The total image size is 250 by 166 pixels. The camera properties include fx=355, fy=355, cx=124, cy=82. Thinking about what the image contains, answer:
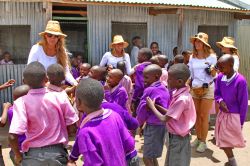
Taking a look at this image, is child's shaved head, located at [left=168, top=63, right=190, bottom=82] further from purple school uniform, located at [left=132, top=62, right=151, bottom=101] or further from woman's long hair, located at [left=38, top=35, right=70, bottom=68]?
purple school uniform, located at [left=132, top=62, right=151, bottom=101]

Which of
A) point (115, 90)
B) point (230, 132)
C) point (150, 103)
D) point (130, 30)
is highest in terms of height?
point (130, 30)

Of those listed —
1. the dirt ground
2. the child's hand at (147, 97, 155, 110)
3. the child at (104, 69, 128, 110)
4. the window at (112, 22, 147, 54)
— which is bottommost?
the dirt ground

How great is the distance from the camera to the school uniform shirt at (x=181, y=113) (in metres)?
3.43

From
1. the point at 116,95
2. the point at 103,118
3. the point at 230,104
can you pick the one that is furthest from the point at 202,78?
the point at 103,118

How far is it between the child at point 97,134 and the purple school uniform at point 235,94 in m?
2.24

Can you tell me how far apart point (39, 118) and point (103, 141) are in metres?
0.69

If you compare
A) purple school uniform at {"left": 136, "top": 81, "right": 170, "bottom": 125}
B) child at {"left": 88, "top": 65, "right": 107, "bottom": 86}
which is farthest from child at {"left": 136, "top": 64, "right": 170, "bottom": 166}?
child at {"left": 88, "top": 65, "right": 107, "bottom": 86}

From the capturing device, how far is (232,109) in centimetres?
445

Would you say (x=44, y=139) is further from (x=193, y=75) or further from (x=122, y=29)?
(x=122, y=29)

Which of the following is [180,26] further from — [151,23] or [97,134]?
A: [97,134]

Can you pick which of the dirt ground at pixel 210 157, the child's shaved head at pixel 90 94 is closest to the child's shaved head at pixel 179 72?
the child's shaved head at pixel 90 94

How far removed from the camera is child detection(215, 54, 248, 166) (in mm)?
4332

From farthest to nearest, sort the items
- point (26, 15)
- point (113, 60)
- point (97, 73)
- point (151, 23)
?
point (151, 23)
point (26, 15)
point (113, 60)
point (97, 73)

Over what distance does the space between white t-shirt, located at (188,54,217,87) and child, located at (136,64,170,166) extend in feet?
5.88
